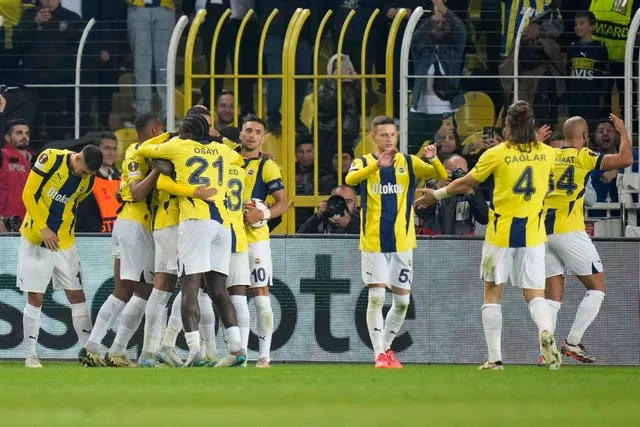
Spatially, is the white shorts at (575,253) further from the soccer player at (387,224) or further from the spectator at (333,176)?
the spectator at (333,176)

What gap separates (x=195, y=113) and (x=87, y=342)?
7.15 feet

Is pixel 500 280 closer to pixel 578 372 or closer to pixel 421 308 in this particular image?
pixel 578 372

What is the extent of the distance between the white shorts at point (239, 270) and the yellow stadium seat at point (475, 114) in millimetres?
3603

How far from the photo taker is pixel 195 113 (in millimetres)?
12914

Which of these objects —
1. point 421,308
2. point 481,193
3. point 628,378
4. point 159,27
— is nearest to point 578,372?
point 628,378

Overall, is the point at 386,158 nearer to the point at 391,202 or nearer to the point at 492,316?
the point at 391,202

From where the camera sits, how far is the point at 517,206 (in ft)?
41.1

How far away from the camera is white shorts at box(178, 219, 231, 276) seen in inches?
500

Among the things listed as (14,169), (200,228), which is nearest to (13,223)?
(14,169)

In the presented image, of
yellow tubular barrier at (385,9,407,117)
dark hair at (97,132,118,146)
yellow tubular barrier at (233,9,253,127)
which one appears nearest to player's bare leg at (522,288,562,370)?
yellow tubular barrier at (385,9,407,117)

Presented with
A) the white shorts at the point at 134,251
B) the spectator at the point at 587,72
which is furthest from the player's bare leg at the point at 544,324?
the spectator at the point at 587,72

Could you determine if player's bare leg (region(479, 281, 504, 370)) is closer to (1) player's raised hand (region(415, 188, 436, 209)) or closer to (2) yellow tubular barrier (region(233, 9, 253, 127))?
(1) player's raised hand (region(415, 188, 436, 209))

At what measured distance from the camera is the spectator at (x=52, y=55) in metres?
17.2

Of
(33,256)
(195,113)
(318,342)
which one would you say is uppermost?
(195,113)
